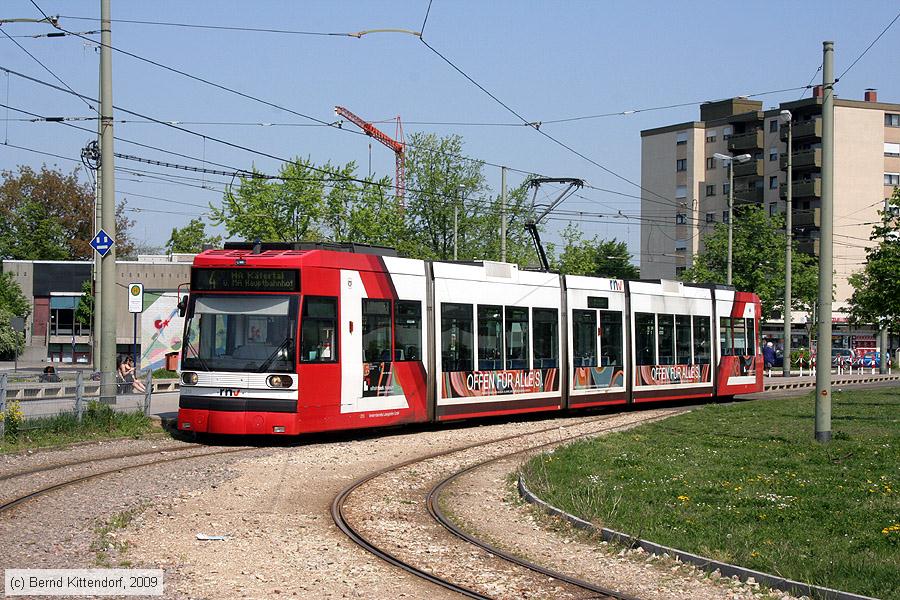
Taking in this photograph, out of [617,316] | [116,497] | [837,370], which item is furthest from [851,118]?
[116,497]

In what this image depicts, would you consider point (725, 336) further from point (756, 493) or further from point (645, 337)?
point (756, 493)

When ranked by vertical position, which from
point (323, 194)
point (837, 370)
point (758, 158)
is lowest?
point (837, 370)

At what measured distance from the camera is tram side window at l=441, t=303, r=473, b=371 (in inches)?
810

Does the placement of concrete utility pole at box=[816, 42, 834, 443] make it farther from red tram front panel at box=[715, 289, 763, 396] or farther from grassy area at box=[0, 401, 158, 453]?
red tram front panel at box=[715, 289, 763, 396]

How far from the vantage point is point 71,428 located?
18234 millimetres

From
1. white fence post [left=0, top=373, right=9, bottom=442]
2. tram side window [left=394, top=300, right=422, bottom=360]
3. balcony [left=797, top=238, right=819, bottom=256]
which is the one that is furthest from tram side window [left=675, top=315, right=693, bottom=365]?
balcony [left=797, top=238, right=819, bottom=256]

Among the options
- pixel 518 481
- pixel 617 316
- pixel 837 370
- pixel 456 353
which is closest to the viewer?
pixel 518 481

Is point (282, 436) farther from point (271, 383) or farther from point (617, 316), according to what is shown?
point (617, 316)

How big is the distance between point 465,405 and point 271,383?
5.20 meters

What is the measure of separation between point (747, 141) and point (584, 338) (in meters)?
59.4

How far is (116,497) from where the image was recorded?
12125mm

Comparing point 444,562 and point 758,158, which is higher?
point 758,158

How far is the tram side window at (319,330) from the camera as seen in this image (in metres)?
17.5

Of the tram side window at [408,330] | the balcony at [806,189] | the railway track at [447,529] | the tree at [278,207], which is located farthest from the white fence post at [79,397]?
the balcony at [806,189]
